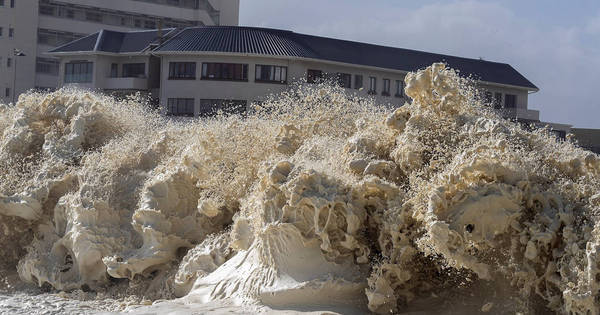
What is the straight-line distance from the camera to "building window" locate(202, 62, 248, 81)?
36.1 metres

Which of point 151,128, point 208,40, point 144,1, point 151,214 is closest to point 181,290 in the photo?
→ point 151,214

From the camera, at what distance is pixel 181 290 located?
37.0ft

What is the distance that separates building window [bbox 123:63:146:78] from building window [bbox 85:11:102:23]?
41.1 ft

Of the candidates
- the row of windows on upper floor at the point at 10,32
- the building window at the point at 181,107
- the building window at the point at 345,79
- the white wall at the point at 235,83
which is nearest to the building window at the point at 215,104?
the white wall at the point at 235,83

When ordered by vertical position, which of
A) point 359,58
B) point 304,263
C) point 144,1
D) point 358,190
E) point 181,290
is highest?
point 144,1

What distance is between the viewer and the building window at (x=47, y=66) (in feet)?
168

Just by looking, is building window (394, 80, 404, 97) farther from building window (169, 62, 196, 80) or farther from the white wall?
building window (169, 62, 196, 80)

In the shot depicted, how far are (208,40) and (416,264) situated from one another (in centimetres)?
2889

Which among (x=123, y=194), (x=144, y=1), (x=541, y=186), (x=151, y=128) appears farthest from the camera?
(x=144, y=1)

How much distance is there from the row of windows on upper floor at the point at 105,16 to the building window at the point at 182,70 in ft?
56.1

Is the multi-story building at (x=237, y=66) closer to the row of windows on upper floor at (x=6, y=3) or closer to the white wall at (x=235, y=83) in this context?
the white wall at (x=235, y=83)

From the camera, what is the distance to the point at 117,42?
4166 centimetres

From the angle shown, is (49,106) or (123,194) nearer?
(123,194)

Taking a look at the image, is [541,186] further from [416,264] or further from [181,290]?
[181,290]
